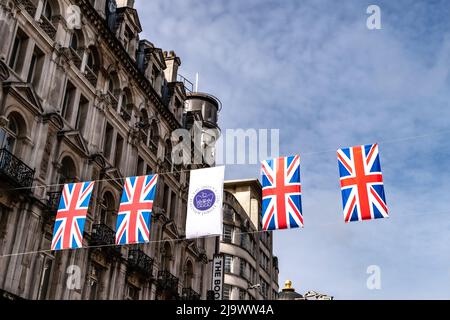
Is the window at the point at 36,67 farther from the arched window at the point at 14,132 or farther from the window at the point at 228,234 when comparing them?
the window at the point at 228,234

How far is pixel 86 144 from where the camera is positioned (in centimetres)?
2762

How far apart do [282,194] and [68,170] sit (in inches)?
431

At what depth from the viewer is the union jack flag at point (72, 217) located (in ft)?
68.1

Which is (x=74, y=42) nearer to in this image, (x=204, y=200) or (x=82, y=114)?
(x=82, y=114)

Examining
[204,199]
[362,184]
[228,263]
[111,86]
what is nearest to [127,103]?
[111,86]

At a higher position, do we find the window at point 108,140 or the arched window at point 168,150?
the arched window at point 168,150

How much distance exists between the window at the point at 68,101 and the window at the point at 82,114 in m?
0.81

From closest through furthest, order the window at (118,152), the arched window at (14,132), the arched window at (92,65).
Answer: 1. the arched window at (14,132)
2. the arched window at (92,65)
3. the window at (118,152)

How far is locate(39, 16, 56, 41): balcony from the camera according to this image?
25625mm

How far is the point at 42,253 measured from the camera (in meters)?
23.4

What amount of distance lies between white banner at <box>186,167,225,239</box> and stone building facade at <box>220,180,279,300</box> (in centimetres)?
3078

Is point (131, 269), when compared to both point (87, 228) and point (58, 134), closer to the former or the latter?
point (87, 228)

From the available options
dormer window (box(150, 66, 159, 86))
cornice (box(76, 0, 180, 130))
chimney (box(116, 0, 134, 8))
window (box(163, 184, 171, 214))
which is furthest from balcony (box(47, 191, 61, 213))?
chimney (box(116, 0, 134, 8))

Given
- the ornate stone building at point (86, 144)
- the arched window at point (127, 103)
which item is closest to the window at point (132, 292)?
the ornate stone building at point (86, 144)
